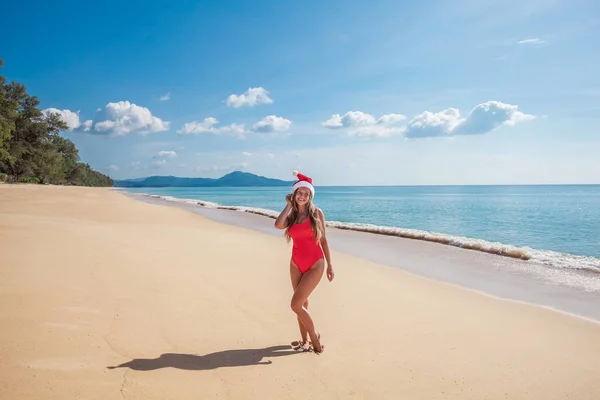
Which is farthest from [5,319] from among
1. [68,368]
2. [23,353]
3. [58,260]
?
[58,260]

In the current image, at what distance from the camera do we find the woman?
436 centimetres

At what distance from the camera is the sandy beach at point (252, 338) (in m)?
3.51

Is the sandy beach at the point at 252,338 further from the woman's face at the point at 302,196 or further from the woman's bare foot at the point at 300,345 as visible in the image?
the woman's face at the point at 302,196

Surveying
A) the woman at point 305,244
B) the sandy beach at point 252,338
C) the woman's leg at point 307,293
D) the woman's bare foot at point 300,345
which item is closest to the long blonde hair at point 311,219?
the woman at point 305,244

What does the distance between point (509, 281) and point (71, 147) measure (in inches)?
3998

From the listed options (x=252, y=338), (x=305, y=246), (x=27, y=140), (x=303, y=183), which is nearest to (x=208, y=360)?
(x=252, y=338)

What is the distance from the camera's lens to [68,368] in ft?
11.2

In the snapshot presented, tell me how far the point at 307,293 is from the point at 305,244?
588 millimetres

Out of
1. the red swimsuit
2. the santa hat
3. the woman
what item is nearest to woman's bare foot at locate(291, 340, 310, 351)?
the woman

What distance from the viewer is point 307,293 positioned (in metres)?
4.33

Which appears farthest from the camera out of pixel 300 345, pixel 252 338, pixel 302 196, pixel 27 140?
pixel 27 140

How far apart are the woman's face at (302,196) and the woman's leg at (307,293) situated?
0.75m

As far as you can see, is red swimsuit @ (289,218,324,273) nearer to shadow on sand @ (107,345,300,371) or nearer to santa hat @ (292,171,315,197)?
santa hat @ (292,171,315,197)

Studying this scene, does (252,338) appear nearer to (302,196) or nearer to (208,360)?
(208,360)
